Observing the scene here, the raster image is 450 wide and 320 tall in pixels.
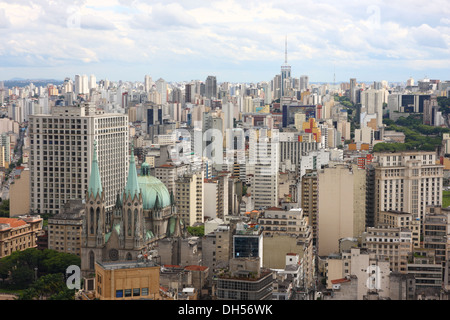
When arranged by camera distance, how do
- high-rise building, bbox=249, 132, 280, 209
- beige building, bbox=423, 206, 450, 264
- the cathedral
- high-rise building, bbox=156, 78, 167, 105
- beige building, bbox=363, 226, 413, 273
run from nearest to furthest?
beige building, bbox=363, 226, 413, 273 < the cathedral < beige building, bbox=423, 206, 450, 264 < high-rise building, bbox=249, 132, 280, 209 < high-rise building, bbox=156, 78, 167, 105

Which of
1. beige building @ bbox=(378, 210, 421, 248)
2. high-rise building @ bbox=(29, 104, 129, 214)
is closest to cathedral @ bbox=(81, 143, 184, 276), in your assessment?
high-rise building @ bbox=(29, 104, 129, 214)

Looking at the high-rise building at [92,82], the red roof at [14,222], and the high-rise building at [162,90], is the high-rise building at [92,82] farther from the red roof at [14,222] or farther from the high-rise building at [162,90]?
the high-rise building at [162,90]

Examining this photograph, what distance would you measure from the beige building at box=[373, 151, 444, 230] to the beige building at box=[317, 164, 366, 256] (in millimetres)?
515

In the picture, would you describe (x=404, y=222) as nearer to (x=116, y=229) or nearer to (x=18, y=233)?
(x=116, y=229)

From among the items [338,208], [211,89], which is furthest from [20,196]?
[211,89]

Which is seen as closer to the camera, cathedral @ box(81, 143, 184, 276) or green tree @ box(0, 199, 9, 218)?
cathedral @ box(81, 143, 184, 276)

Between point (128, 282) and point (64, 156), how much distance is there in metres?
6.07

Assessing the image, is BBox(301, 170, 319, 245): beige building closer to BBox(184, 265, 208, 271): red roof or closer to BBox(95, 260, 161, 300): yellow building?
BBox(184, 265, 208, 271): red roof

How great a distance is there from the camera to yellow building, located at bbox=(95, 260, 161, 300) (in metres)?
4.82

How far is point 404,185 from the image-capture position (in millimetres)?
9953

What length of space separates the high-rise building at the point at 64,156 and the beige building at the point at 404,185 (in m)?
3.71

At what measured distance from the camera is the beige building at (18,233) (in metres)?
8.62
